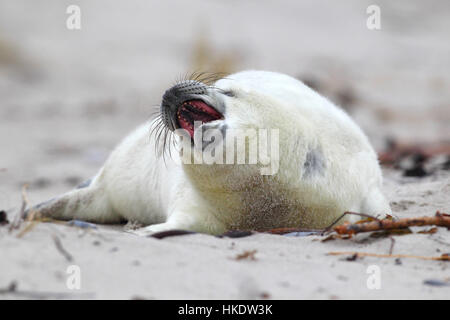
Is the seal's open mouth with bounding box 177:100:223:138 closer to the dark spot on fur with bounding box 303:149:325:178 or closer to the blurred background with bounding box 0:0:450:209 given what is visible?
the dark spot on fur with bounding box 303:149:325:178

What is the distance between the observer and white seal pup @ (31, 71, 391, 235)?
321cm

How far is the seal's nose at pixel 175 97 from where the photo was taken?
317 centimetres

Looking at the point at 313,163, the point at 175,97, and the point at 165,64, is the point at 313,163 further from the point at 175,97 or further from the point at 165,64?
the point at 165,64

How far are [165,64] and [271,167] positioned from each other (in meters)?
9.78

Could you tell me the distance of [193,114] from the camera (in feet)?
10.6

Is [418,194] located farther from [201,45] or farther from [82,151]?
[201,45]

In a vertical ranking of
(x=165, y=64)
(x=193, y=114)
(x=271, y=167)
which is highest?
(x=165, y=64)

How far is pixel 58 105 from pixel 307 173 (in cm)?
867

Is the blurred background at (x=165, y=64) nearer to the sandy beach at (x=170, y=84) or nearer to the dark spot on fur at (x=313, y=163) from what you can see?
the sandy beach at (x=170, y=84)

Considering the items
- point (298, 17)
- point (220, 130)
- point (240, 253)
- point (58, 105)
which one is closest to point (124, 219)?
point (220, 130)

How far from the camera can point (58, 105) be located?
11.2 m

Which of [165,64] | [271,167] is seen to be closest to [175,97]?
[271,167]

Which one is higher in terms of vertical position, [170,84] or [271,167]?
[170,84]

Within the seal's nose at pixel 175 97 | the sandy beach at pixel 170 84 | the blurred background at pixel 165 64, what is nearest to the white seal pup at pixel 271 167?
the seal's nose at pixel 175 97
